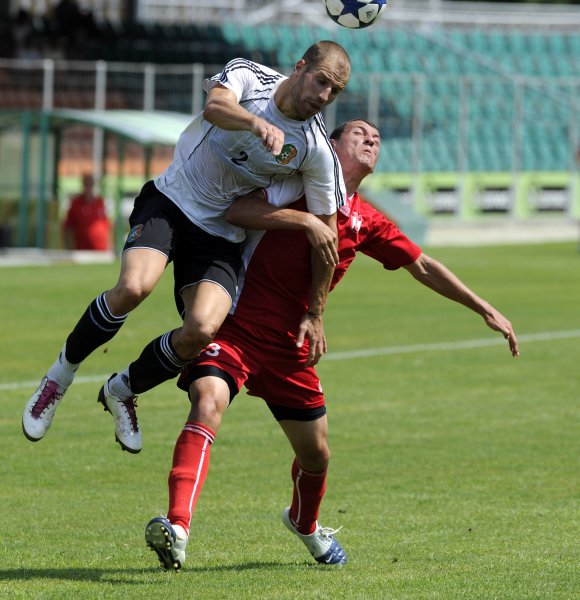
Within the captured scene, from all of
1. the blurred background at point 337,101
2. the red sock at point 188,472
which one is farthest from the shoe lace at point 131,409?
the blurred background at point 337,101

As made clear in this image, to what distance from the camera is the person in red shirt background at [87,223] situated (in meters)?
24.7

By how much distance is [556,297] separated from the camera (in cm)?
2088

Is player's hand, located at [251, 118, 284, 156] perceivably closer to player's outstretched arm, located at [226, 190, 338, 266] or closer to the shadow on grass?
player's outstretched arm, located at [226, 190, 338, 266]

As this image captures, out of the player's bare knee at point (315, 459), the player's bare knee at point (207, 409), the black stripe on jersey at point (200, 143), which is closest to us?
the player's bare knee at point (207, 409)

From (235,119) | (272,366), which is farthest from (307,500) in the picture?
(235,119)

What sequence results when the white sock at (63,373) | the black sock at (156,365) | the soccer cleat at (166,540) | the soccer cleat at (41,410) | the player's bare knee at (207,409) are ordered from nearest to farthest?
the soccer cleat at (166,540), the player's bare knee at (207,409), the black sock at (156,365), the soccer cleat at (41,410), the white sock at (63,373)

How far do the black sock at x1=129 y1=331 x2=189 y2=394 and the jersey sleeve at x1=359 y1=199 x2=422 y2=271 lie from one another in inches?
42.1

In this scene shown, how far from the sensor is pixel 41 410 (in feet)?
21.4

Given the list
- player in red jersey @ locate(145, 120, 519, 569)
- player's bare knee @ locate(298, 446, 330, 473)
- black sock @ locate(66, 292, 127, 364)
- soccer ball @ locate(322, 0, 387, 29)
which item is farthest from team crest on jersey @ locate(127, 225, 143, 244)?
soccer ball @ locate(322, 0, 387, 29)

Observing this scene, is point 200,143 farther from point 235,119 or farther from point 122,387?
point 122,387

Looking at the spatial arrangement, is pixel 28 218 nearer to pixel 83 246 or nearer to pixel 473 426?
pixel 83 246

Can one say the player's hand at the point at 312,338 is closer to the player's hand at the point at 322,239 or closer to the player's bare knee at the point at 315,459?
the player's hand at the point at 322,239

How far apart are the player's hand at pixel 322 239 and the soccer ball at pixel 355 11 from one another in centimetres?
150

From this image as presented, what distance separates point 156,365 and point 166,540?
3.47 feet
